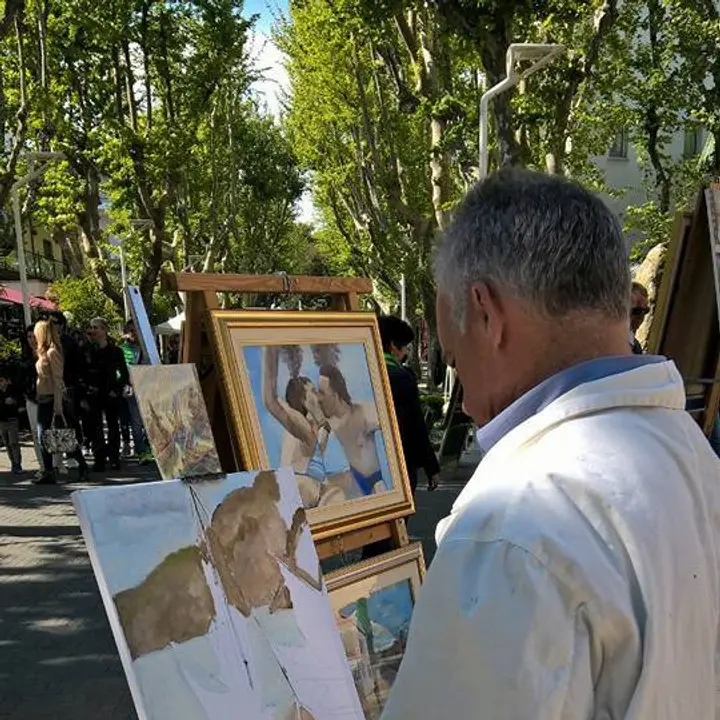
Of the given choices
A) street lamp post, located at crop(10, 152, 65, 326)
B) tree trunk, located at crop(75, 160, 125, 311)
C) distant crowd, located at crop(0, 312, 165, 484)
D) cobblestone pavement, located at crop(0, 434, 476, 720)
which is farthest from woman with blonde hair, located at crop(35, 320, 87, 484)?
tree trunk, located at crop(75, 160, 125, 311)

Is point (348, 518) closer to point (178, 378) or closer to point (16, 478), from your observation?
point (178, 378)

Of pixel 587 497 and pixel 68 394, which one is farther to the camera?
pixel 68 394

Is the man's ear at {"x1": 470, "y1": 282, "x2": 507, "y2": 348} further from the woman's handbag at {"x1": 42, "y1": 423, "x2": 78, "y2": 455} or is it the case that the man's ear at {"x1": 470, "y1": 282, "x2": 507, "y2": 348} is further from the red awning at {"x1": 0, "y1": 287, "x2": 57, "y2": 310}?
the red awning at {"x1": 0, "y1": 287, "x2": 57, "y2": 310}

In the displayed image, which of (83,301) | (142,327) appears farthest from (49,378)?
(83,301)

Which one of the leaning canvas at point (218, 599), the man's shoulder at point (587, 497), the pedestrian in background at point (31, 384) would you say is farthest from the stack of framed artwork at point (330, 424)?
the pedestrian in background at point (31, 384)

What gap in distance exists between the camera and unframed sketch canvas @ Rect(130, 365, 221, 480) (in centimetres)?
202

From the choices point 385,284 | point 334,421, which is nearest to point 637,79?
point 385,284

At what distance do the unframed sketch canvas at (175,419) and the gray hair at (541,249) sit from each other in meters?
1.16

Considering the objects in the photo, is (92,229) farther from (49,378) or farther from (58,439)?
(58,439)

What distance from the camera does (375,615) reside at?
260 centimetres

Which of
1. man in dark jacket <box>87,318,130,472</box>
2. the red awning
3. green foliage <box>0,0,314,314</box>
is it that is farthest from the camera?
the red awning

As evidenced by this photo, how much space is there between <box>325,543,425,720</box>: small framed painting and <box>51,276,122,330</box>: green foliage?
56.6 ft

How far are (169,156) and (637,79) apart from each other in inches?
455

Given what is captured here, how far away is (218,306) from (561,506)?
1.74 metres
